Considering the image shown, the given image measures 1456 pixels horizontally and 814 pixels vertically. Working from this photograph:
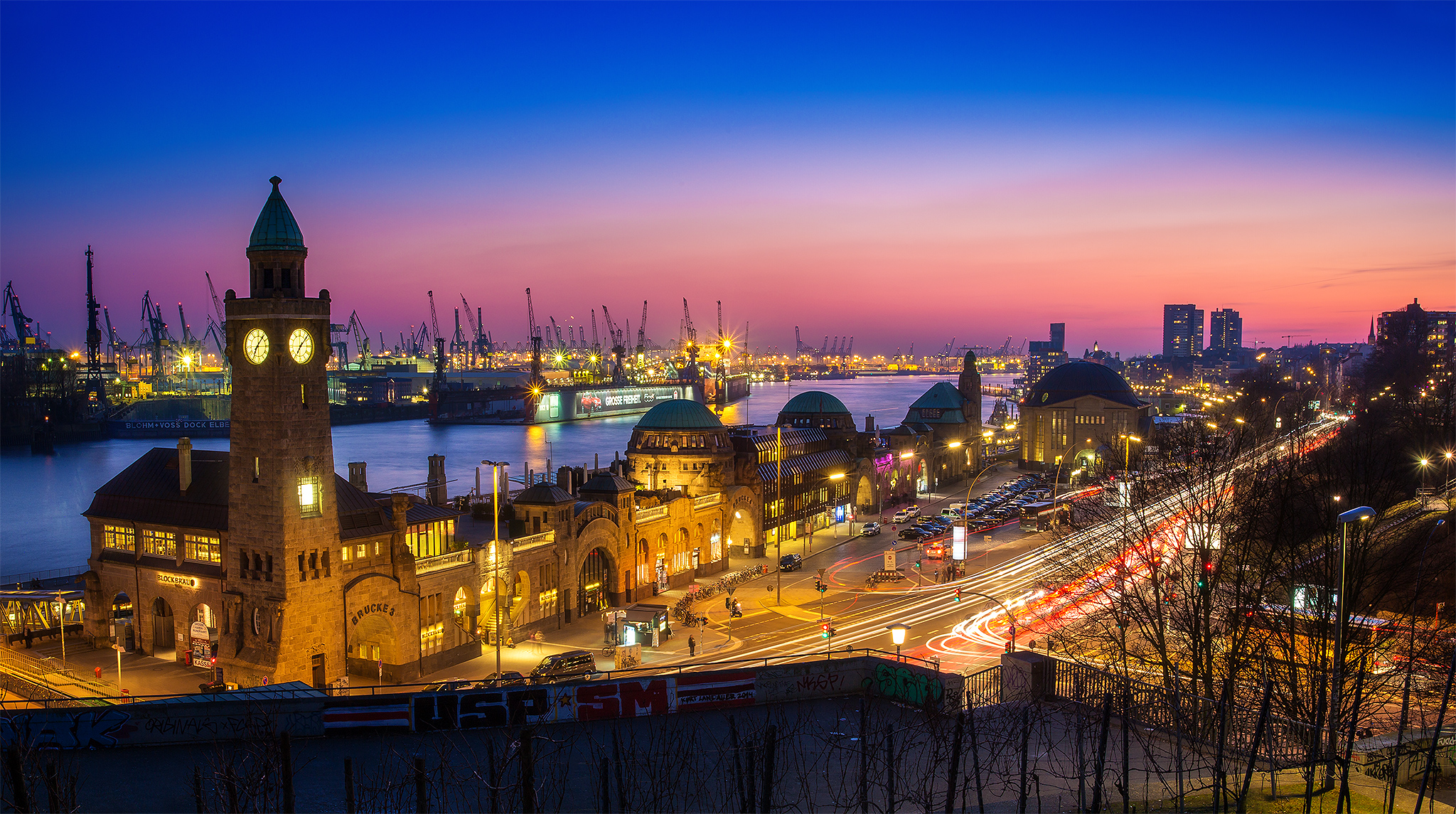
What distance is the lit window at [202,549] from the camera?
4609 centimetres

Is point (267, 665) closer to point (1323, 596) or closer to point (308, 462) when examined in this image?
point (308, 462)

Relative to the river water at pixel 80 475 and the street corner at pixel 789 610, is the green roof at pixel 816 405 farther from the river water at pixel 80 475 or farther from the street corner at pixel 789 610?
the street corner at pixel 789 610

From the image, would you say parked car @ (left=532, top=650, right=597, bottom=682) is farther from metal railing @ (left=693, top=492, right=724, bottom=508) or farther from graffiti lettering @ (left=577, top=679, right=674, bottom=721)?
metal railing @ (left=693, top=492, right=724, bottom=508)

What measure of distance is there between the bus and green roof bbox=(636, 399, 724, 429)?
2916 cm

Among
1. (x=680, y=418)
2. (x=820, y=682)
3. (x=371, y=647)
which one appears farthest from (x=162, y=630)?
(x=680, y=418)

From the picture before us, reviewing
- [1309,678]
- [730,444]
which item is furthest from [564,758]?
[730,444]

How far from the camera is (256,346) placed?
42.3 m

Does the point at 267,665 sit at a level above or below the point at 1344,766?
below

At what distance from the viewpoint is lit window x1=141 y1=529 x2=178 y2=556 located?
4750cm

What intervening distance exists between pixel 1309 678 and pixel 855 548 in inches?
1975

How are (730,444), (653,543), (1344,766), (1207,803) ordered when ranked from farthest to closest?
(730,444) < (653,543) < (1207,803) < (1344,766)

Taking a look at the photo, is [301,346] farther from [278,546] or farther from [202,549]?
[202,549]

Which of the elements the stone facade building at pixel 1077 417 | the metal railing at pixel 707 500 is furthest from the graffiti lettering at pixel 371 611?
the stone facade building at pixel 1077 417

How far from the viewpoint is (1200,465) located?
37750 millimetres
